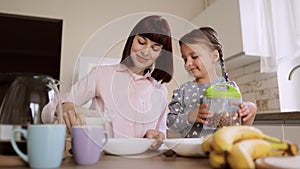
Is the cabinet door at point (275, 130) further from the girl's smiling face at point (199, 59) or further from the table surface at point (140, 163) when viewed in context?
the table surface at point (140, 163)

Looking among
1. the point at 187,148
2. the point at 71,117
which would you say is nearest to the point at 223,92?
the point at 187,148

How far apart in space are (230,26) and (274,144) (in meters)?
1.80

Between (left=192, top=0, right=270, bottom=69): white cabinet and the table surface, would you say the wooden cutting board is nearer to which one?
the table surface

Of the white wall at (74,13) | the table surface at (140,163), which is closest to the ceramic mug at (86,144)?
the table surface at (140,163)

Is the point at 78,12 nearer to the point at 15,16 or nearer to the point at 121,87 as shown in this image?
the point at 15,16

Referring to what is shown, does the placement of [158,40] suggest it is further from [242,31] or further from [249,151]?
[242,31]

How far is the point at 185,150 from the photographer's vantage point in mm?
621

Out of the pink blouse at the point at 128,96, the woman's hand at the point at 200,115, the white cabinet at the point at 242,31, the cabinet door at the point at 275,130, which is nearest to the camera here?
the woman's hand at the point at 200,115

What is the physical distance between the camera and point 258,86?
216 centimetres

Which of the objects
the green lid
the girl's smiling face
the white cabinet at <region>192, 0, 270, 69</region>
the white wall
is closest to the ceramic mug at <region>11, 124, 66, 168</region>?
the green lid

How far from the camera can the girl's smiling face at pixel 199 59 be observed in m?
0.91

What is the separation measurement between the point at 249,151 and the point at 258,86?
1884mm

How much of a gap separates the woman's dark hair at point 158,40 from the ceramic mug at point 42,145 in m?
0.40

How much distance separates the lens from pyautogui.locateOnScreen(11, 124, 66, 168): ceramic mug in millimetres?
470
